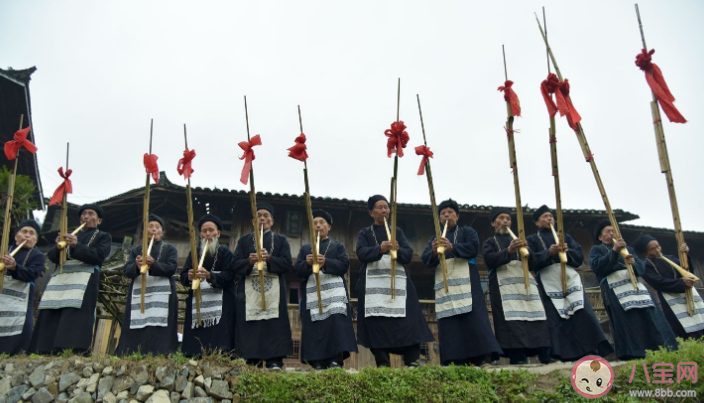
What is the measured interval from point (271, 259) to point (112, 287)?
438 centimetres

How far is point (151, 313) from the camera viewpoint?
231 inches

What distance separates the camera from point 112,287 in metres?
8.94

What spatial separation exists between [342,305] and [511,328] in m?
1.91

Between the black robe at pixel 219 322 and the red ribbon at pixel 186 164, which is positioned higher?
the red ribbon at pixel 186 164

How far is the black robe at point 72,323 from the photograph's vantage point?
19.0 feet

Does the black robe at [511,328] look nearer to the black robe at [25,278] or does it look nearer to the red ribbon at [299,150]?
the red ribbon at [299,150]

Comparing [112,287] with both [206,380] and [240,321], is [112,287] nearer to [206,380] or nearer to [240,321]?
[240,321]

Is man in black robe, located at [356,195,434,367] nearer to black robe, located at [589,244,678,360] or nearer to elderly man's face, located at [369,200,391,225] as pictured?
elderly man's face, located at [369,200,391,225]

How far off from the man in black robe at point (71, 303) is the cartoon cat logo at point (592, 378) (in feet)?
16.8

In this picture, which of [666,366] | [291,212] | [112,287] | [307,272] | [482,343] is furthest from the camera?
[291,212]

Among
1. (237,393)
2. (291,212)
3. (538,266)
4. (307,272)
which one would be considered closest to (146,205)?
(307,272)

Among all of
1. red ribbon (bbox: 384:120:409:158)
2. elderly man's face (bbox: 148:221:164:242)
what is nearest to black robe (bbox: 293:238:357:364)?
red ribbon (bbox: 384:120:409:158)

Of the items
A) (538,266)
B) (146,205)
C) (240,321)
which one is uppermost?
(146,205)

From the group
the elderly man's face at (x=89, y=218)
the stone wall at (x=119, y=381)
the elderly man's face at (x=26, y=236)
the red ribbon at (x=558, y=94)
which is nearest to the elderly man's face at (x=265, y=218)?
the stone wall at (x=119, y=381)
